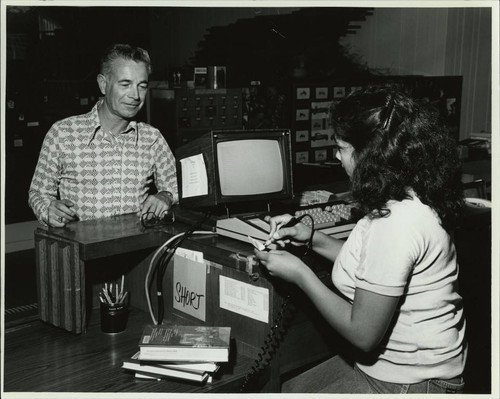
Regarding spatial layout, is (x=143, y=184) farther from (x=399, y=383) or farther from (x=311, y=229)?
(x=399, y=383)

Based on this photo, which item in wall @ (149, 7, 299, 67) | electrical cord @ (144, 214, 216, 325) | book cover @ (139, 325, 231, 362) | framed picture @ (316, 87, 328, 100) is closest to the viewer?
book cover @ (139, 325, 231, 362)

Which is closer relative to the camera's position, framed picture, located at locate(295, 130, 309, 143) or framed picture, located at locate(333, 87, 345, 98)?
framed picture, located at locate(295, 130, 309, 143)

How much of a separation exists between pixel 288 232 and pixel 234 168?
0.41 m

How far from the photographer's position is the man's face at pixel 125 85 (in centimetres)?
248

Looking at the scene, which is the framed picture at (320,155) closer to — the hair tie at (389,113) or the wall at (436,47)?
the wall at (436,47)

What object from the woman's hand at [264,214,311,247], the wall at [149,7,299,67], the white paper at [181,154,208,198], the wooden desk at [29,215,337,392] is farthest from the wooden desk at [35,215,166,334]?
the wall at [149,7,299,67]

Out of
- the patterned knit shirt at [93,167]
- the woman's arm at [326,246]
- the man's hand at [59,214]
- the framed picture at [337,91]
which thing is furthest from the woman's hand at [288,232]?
the framed picture at [337,91]

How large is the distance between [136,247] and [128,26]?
5.37 meters

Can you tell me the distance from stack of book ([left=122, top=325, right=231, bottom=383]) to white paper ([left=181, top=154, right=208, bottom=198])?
63 cm

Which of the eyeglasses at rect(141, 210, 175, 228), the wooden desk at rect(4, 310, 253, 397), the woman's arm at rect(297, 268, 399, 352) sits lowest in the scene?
the wooden desk at rect(4, 310, 253, 397)

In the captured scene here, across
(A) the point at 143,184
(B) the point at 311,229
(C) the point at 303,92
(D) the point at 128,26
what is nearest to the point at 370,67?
(C) the point at 303,92

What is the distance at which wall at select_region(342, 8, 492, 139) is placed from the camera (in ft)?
23.0

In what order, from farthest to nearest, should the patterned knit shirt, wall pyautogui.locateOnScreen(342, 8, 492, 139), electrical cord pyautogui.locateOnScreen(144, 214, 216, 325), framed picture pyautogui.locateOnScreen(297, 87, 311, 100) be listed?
wall pyautogui.locateOnScreen(342, 8, 492, 139)
framed picture pyautogui.locateOnScreen(297, 87, 311, 100)
the patterned knit shirt
electrical cord pyautogui.locateOnScreen(144, 214, 216, 325)

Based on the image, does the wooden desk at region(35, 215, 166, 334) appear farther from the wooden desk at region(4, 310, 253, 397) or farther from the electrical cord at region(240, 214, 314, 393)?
the electrical cord at region(240, 214, 314, 393)
